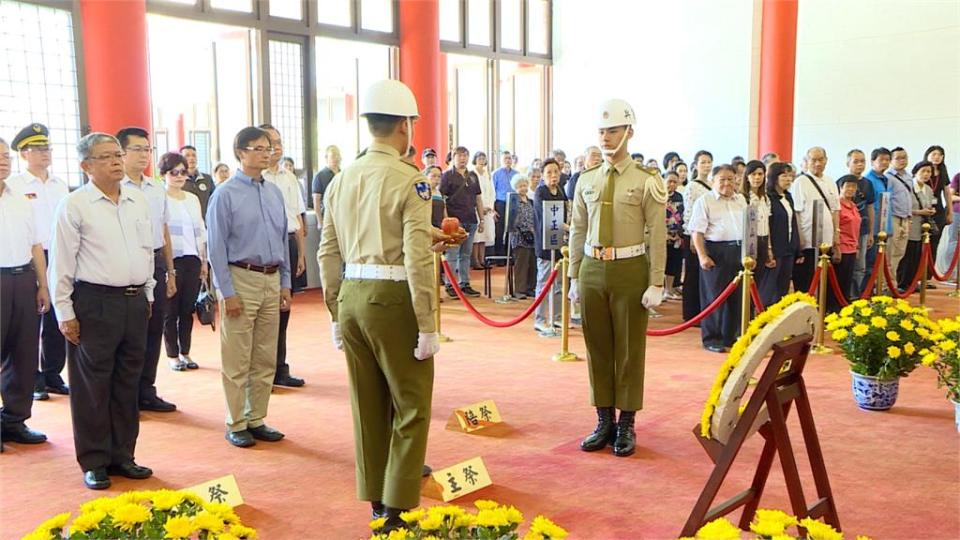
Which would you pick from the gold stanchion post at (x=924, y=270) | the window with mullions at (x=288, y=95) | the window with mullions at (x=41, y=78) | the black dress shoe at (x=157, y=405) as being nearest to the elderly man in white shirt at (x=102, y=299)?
the black dress shoe at (x=157, y=405)

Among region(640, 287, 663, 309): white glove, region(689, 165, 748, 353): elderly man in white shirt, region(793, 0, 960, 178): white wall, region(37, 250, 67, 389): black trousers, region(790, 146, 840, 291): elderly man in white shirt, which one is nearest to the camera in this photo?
region(640, 287, 663, 309): white glove

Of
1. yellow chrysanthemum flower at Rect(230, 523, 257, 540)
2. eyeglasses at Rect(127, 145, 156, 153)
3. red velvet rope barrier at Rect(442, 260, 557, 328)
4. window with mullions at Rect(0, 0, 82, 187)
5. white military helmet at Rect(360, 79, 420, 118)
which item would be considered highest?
window with mullions at Rect(0, 0, 82, 187)

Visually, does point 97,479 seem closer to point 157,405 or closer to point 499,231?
point 157,405

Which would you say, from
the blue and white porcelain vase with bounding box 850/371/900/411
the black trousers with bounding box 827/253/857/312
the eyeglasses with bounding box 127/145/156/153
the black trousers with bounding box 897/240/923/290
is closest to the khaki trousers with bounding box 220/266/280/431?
the eyeglasses with bounding box 127/145/156/153

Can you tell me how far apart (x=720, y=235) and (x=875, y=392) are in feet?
6.44

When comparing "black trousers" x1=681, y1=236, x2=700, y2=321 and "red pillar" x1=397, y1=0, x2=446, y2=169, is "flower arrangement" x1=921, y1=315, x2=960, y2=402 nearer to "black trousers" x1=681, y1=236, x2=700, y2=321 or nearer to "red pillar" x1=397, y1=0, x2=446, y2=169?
"black trousers" x1=681, y1=236, x2=700, y2=321

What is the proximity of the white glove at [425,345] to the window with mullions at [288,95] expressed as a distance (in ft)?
27.4

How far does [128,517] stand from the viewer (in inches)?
78.8

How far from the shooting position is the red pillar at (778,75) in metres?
12.3

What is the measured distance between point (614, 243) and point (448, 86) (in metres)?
9.87

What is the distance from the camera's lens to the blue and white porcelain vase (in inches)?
196

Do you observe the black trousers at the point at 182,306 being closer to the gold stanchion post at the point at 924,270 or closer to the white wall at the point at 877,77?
the gold stanchion post at the point at 924,270

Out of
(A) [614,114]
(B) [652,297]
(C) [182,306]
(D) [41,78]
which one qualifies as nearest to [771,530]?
(B) [652,297]

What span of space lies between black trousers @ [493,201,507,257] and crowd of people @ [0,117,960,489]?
2.96 metres
